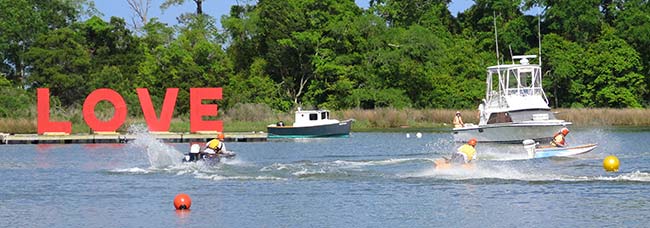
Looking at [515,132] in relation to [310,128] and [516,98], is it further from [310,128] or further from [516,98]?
[310,128]

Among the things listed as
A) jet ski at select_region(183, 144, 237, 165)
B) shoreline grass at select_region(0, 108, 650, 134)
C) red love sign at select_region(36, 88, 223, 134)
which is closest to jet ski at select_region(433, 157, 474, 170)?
jet ski at select_region(183, 144, 237, 165)

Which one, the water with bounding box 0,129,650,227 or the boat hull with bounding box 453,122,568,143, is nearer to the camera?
the water with bounding box 0,129,650,227

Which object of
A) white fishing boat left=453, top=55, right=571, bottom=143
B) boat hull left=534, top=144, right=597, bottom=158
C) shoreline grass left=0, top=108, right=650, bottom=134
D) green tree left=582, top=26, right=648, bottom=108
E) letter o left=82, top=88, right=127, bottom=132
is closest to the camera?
boat hull left=534, top=144, right=597, bottom=158

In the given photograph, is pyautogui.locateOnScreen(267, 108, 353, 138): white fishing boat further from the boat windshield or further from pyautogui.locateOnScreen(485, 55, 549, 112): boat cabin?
the boat windshield

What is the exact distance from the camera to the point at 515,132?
58.0 metres

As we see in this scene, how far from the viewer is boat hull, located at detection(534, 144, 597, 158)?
4788 centimetres

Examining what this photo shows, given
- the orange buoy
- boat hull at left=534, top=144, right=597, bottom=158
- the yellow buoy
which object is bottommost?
the orange buoy

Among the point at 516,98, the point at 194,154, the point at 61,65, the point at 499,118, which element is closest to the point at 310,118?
the point at 516,98

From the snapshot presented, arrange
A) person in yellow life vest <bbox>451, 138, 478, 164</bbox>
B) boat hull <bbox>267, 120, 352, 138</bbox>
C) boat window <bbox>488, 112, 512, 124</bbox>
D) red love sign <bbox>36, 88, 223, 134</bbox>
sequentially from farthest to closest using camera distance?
boat hull <bbox>267, 120, 352, 138</bbox>, red love sign <bbox>36, 88, 223, 134</bbox>, boat window <bbox>488, 112, 512, 124</bbox>, person in yellow life vest <bbox>451, 138, 478, 164</bbox>

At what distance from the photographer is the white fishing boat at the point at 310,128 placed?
7706 centimetres

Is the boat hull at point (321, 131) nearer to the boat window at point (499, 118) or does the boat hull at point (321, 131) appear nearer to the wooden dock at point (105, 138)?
the wooden dock at point (105, 138)

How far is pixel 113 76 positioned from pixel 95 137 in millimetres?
30436

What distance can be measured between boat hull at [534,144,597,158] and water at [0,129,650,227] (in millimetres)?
414

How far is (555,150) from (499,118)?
11640 millimetres
